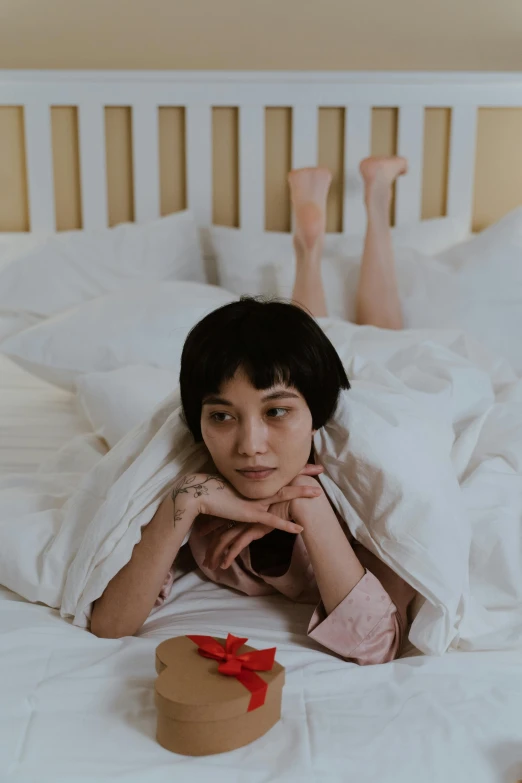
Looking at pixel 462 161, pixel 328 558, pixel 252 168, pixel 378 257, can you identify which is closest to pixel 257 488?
pixel 328 558

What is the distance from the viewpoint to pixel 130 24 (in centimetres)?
211

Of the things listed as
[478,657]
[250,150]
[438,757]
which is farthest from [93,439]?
[250,150]

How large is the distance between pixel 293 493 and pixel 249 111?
1.52 m

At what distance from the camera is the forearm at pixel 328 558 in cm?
91

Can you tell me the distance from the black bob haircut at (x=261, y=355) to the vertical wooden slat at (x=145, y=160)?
1.35 m

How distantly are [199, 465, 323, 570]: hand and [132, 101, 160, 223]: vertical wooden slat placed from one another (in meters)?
1.43

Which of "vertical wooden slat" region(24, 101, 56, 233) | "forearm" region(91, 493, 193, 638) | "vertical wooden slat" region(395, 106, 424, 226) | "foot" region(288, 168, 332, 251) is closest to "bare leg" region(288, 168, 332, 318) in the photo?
"foot" region(288, 168, 332, 251)

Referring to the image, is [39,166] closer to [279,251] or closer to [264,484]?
[279,251]

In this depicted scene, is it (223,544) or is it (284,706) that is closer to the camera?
(284,706)

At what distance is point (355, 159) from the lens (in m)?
2.18

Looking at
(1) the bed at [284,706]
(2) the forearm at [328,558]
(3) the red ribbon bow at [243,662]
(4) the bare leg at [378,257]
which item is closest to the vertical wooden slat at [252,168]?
(4) the bare leg at [378,257]

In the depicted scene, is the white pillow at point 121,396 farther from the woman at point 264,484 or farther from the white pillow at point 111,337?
the woman at point 264,484

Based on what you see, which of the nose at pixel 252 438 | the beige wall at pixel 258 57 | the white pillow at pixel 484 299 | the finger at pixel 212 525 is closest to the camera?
the nose at pixel 252 438

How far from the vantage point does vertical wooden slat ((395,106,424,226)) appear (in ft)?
7.12
